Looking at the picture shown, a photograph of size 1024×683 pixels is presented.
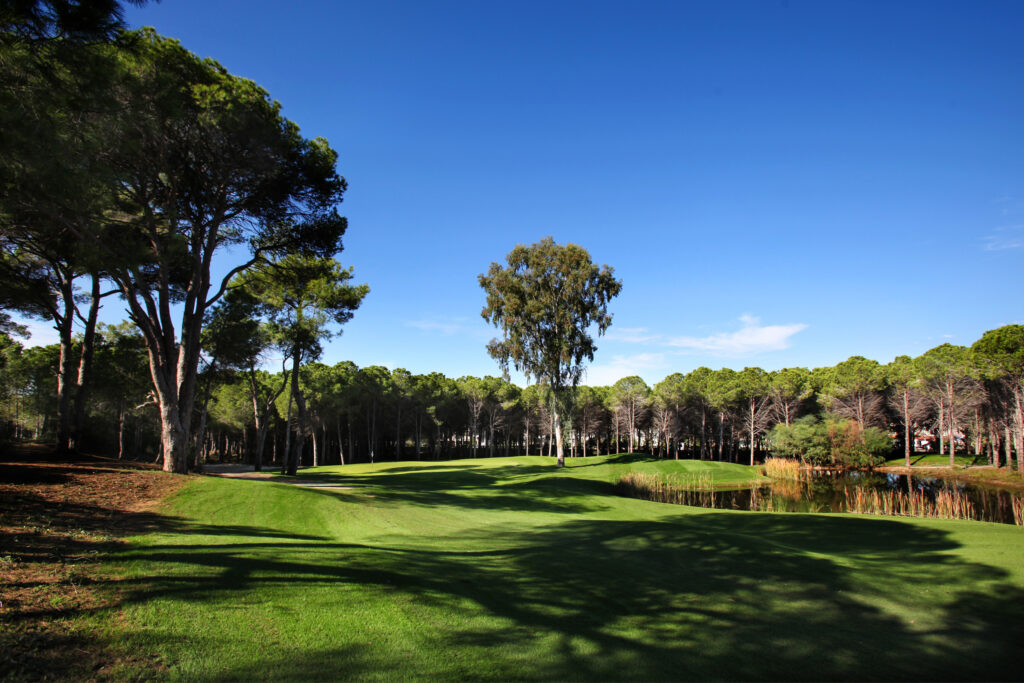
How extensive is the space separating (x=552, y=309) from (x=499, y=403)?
35623 millimetres

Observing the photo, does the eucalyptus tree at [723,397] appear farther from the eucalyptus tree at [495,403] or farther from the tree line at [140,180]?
the tree line at [140,180]

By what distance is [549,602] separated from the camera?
6.07m

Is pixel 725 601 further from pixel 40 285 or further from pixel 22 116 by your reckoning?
Result: pixel 40 285

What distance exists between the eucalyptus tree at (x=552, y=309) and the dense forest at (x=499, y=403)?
215cm

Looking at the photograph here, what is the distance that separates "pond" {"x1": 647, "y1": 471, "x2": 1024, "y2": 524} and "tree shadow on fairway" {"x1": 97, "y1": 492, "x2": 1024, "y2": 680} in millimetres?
11497

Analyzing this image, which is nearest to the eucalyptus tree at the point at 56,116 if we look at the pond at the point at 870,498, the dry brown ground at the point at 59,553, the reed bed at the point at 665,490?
the dry brown ground at the point at 59,553

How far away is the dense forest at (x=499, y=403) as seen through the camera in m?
31.2

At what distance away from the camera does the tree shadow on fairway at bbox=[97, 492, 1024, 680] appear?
455cm

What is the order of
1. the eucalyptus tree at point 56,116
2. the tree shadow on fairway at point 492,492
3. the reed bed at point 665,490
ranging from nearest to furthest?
the eucalyptus tree at point 56,116
the tree shadow on fairway at point 492,492
the reed bed at point 665,490

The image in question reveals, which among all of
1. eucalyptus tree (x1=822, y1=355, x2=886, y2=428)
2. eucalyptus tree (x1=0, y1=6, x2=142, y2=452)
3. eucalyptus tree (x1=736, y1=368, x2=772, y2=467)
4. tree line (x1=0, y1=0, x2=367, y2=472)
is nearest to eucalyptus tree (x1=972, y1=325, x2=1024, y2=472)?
eucalyptus tree (x1=822, y1=355, x2=886, y2=428)

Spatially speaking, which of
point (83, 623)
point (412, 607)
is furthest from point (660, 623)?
point (83, 623)

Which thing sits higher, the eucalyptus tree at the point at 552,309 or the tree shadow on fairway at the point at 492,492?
the eucalyptus tree at the point at 552,309

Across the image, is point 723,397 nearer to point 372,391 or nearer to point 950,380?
point 950,380

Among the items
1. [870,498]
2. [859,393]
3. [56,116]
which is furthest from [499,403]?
[56,116]
